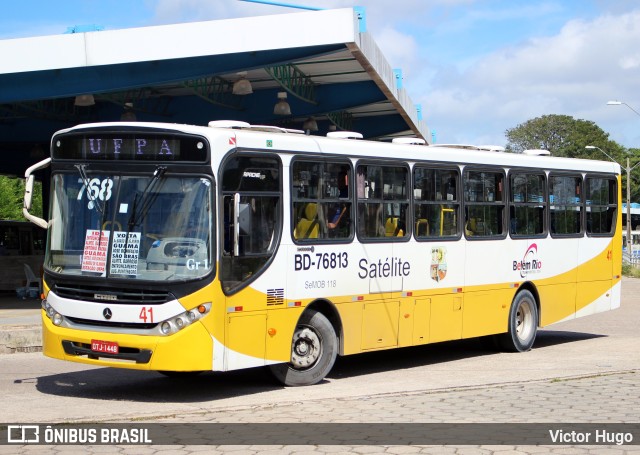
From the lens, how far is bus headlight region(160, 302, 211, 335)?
1076 cm

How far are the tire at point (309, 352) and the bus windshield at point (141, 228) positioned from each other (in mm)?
1864

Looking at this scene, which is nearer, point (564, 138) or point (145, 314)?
point (145, 314)

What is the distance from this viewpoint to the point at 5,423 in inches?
368

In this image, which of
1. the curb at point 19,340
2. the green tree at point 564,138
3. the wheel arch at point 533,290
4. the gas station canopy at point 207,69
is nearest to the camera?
the curb at point 19,340

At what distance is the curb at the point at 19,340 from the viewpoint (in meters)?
15.9

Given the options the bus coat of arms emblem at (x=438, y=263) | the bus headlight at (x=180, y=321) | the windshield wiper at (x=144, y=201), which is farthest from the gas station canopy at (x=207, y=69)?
the bus headlight at (x=180, y=321)

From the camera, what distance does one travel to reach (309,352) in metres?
12.5

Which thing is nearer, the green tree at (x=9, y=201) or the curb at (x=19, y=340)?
the curb at (x=19, y=340)

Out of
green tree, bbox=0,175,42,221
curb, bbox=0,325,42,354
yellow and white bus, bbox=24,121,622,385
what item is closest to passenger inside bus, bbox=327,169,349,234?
yellow and white bus, bbox=24,121,622,385

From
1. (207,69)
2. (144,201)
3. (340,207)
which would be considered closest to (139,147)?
(144,201)

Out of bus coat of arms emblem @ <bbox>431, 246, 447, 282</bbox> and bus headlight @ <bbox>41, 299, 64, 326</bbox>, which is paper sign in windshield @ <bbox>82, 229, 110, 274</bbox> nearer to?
bus headlight @ <bbox>41, 299, 64, 326</bbox>

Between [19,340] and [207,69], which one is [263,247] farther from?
[207,69]

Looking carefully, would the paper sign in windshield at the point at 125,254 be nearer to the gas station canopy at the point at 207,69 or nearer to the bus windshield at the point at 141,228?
the bus windshield at the point at 141,228

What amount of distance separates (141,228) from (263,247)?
1.46 metres
